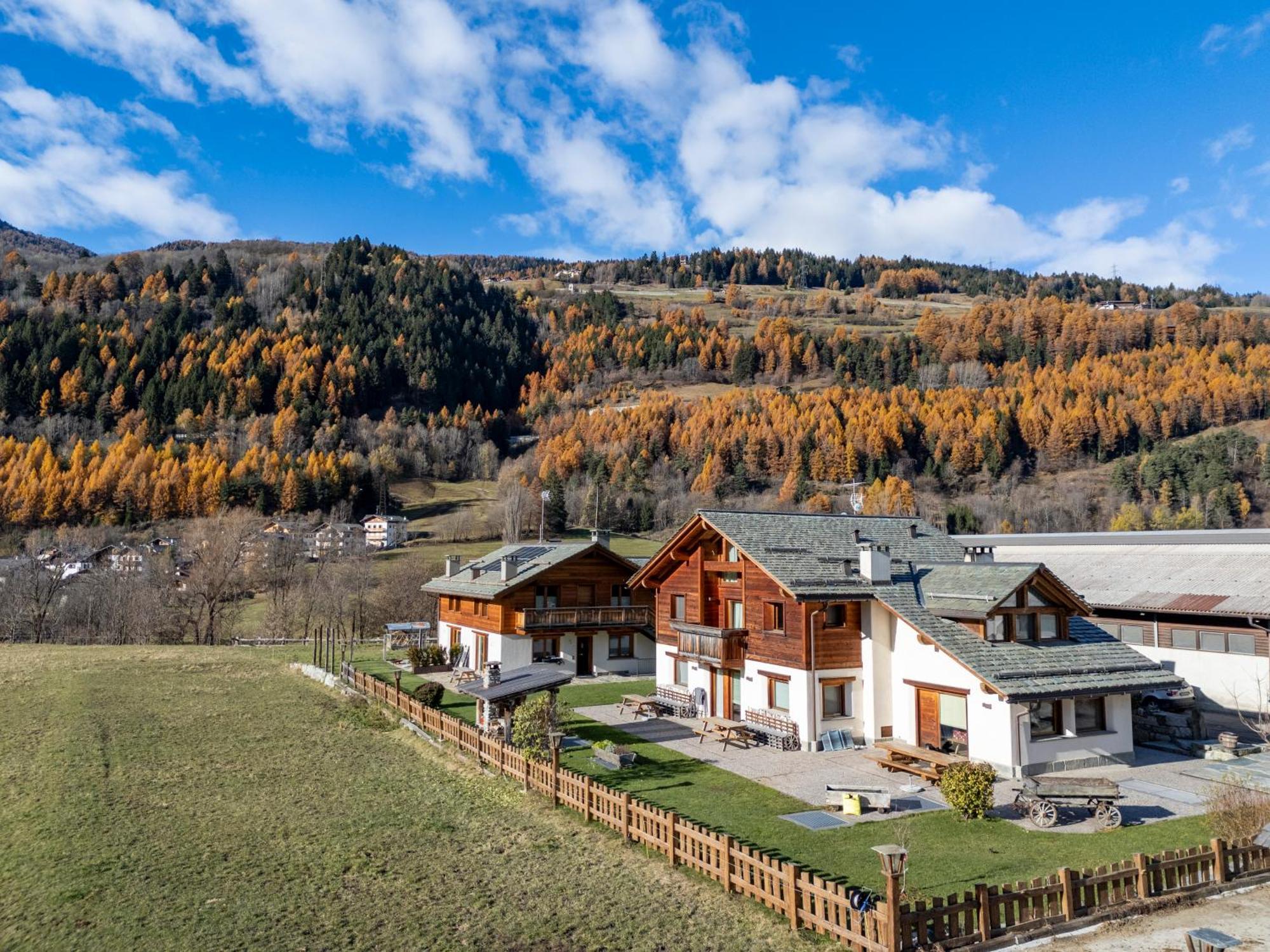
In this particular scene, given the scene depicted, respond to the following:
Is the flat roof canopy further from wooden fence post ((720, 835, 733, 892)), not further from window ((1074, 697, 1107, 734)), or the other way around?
window ((1074, 697, 1107, 734))

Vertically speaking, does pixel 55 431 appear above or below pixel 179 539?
above

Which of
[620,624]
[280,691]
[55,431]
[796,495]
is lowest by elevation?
[280,691]

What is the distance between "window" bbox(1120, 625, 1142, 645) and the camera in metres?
34.4

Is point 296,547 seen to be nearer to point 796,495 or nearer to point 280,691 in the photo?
point 280,691

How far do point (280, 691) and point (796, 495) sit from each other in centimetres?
10797

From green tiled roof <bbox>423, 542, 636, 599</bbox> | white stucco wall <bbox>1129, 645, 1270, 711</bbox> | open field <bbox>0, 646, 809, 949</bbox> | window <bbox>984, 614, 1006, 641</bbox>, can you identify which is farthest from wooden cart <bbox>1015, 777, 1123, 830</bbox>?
green tiled roof <bbox>423, 542, 636, 599</bbox>

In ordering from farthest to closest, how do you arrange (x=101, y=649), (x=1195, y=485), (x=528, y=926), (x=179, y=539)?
(x=1195, y=485)
(x=179, y=539)
(x=101, y=649)
(x=528, y=926)

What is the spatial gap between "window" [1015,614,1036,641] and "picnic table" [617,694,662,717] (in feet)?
46.5

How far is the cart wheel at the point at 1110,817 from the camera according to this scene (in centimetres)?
1809

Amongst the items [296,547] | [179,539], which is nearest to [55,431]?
[179,539]

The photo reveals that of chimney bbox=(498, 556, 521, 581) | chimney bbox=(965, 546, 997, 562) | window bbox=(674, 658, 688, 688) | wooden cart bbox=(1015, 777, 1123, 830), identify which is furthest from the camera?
chimney bbox=(498, 556, 521, 581)

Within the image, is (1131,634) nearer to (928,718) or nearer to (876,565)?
(928,718)

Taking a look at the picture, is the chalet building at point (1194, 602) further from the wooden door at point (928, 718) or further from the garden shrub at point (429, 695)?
the garden shrub at point (429, 695)

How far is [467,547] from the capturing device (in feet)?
340
